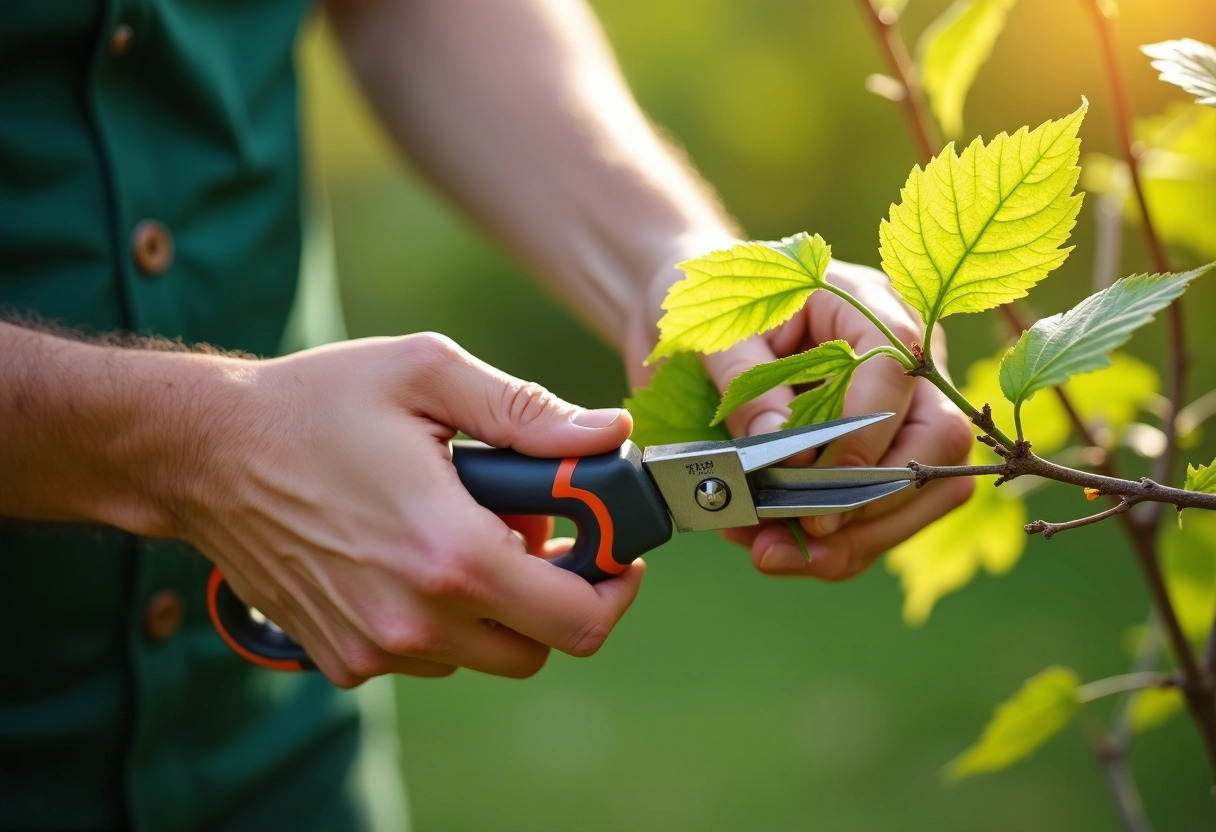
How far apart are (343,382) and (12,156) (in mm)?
404

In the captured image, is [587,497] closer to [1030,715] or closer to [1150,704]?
[1030,715]

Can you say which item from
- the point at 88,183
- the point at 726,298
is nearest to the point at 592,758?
the point at 88,183

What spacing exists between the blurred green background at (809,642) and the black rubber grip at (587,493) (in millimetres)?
974

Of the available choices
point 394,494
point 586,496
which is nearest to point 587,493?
point 586,496

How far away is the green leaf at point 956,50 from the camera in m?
0.65

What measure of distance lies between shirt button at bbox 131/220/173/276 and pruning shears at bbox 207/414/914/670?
395 mm

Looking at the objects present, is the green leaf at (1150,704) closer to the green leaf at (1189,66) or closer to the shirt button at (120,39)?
the green leaf at (1189,66)

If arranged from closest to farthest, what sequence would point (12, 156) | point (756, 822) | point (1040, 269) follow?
point (1040, 269)
point (12, 156)
point (756, 822)

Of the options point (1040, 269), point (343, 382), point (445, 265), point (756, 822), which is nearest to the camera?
point (1040, 269)

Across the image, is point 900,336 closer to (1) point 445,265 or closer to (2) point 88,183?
(2) point 88,183

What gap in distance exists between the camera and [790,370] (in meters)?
0.49

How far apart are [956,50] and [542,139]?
0.41 metres

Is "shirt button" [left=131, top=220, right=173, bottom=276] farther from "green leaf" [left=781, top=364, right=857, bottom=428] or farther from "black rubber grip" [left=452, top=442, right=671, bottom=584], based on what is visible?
"green leaf" [left=781, top=364, right=857, bottom=428]

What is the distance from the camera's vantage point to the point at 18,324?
68 cm
